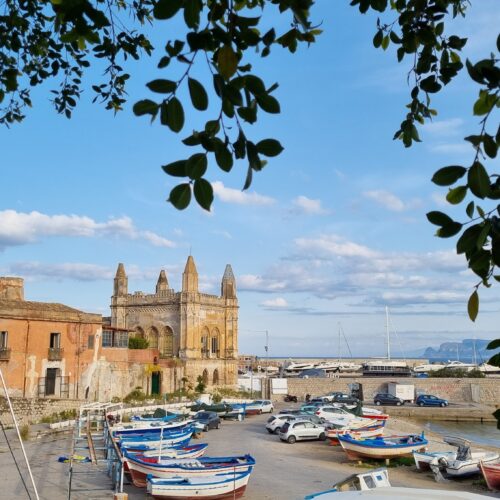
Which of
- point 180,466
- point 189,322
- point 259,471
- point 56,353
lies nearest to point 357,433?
point 259,471

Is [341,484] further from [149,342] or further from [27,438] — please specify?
[149,342]

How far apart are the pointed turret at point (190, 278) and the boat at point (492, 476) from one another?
3724 centimetres

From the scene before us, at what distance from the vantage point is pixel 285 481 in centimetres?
2006

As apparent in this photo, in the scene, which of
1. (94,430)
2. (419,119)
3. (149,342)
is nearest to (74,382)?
(94,430)

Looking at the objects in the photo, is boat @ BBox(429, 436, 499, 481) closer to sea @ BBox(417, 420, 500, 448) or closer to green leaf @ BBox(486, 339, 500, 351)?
sea @ BBox(417, 420, 500, 448)

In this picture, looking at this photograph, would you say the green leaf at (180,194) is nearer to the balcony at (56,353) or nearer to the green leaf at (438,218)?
the green leaf at (438,218)

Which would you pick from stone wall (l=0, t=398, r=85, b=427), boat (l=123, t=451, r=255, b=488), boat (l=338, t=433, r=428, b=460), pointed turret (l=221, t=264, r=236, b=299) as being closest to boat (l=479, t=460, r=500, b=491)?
boat (l=338, t=433, r=428, b=460)

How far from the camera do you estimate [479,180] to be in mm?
2895

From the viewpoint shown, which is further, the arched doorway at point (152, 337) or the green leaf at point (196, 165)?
the arched doorway at point (152, 337)

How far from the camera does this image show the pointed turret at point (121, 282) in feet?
191

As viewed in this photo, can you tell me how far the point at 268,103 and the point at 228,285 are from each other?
56.8m

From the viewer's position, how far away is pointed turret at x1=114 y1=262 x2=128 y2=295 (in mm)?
58094

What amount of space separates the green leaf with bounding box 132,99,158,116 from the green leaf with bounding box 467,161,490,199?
1.58 metres

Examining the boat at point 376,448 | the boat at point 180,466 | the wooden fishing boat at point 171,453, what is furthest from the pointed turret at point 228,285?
the boat at point 180,466
